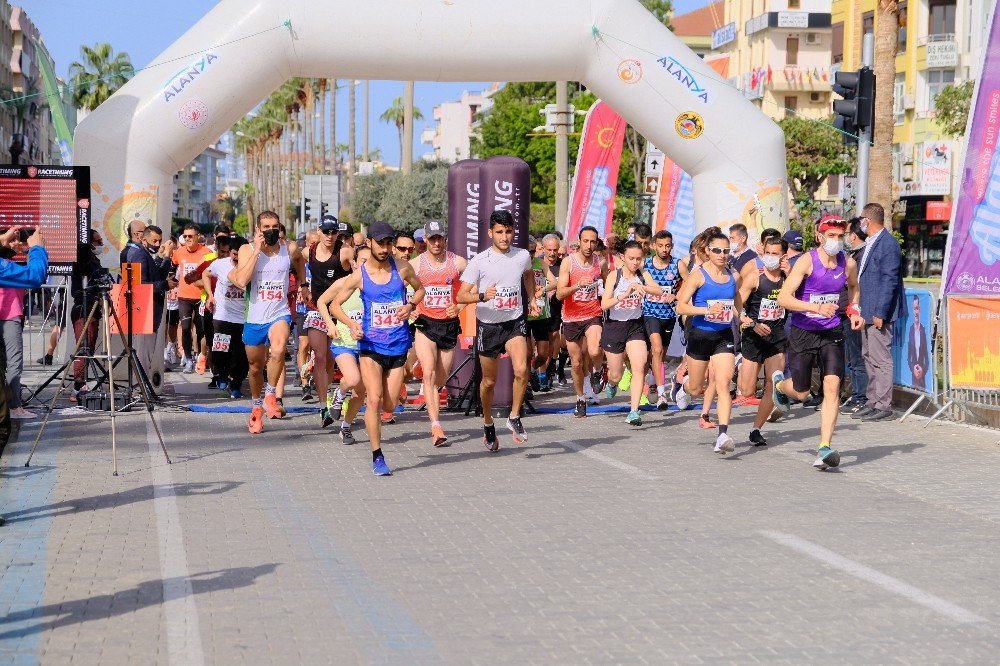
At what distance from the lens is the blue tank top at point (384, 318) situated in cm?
1155

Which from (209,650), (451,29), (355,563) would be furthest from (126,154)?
(209,650)

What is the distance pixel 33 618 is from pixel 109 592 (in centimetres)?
56

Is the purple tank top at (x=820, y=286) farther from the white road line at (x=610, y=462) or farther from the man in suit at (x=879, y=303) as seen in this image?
the man in suit at (x=879, y=303)

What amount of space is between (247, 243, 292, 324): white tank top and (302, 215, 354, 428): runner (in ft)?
3.58

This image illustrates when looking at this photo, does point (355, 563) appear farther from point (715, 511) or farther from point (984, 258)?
point (984, 258)

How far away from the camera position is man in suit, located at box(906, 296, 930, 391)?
586 inches

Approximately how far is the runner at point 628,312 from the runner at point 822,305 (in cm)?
300

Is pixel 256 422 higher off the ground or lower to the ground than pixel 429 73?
lower

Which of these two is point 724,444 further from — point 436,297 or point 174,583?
point 174,583

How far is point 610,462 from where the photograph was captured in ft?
39.0

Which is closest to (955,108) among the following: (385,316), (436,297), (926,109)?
(926,109)

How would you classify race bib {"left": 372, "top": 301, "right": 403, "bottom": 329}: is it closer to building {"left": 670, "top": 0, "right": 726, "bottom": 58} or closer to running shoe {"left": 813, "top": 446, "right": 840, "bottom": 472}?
running shoe {"left": 813, "top": 446, "right": 840, "bottom": 472}

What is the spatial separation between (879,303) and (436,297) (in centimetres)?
476

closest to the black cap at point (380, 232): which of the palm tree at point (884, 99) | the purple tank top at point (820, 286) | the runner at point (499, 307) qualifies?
the runner at point (499, 307)
